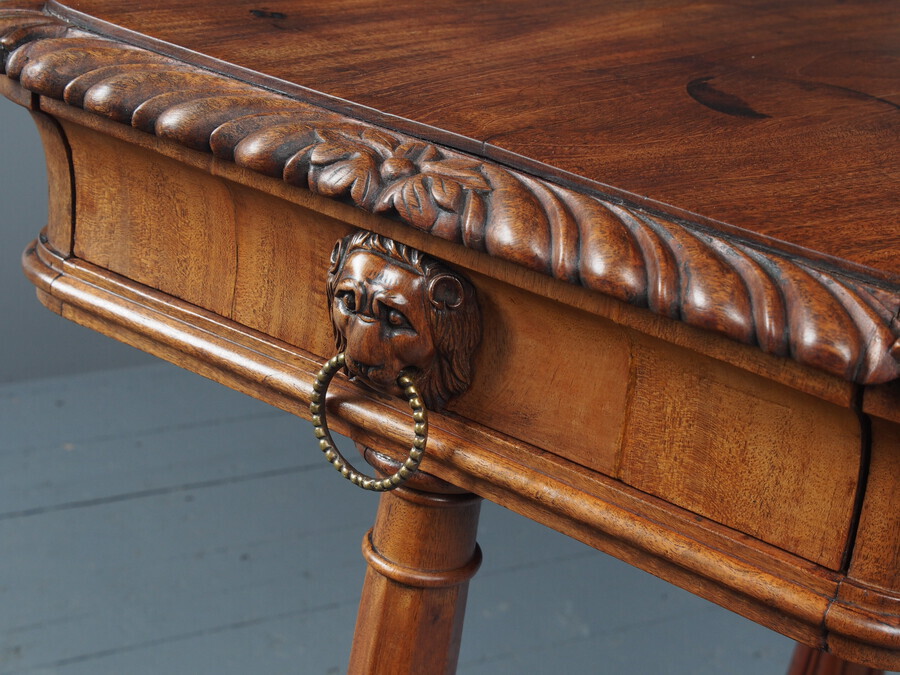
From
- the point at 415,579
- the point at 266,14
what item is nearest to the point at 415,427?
the point at 415,579

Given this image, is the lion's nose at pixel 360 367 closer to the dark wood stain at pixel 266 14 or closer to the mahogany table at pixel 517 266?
the mahogany table at pixel 517 266

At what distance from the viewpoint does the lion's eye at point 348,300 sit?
0.47 m

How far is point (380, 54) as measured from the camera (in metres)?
0.58

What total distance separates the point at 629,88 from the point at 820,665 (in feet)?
1.89

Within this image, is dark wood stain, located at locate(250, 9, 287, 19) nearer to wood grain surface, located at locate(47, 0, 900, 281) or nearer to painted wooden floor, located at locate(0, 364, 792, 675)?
wood grain surface, located at locate(47, 0, 900, 281)

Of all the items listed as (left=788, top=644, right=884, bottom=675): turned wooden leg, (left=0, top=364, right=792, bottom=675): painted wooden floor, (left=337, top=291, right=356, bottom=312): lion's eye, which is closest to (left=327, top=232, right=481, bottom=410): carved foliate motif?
(left=337, top=291, right=356, bottom=312): lion's eye

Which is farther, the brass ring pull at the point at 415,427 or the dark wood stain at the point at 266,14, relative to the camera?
the dark wood stain at the point at 266,14

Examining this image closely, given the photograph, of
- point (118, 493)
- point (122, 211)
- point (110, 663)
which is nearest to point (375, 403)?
point (122, 211)

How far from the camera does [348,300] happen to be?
468 millimetres

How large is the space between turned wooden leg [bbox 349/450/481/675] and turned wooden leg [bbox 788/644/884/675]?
0.41 metres

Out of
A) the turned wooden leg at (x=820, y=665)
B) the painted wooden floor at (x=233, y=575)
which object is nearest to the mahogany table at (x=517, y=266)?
the turned wooden leg at (x=820, y=665)

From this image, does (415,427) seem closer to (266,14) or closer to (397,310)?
(397,310)

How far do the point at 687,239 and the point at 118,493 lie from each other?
42.6 inches

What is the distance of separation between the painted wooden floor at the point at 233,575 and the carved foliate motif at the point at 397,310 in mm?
748
